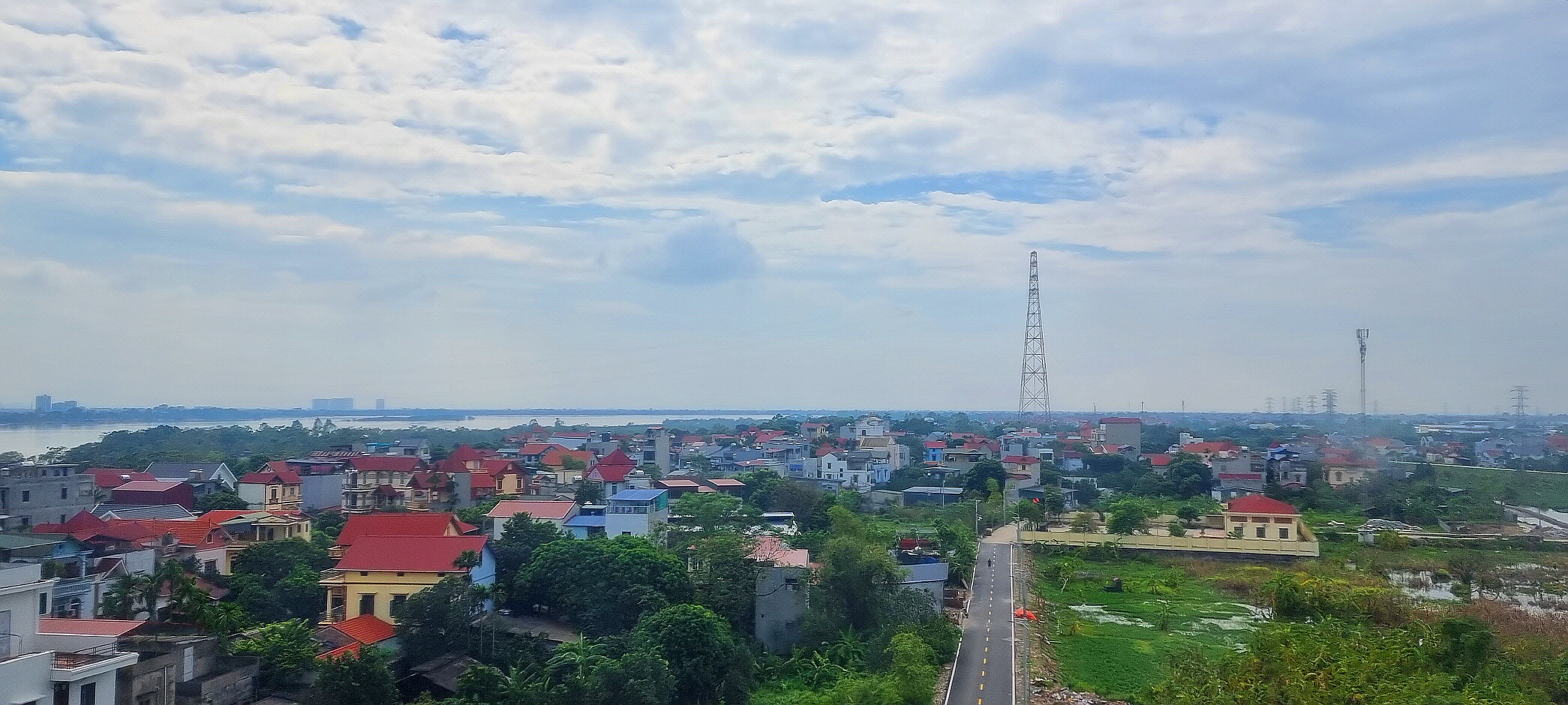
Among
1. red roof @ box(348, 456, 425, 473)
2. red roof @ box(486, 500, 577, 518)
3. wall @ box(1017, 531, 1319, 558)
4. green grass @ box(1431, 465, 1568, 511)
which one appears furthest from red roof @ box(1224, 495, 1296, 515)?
red roof @ box(348, 456, 425, 473)

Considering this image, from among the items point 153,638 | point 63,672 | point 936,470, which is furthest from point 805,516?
point 63,672

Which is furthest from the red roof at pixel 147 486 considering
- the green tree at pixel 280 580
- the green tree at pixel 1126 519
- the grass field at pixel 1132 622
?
the green tree at pixel 1126 519

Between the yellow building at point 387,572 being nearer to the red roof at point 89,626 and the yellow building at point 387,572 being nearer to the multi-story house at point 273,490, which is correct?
the red roof at point 89,626

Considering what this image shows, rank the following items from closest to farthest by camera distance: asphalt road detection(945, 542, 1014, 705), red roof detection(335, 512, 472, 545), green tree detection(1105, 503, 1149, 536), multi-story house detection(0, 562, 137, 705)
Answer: multi-story house detection(0, 562, 137, 705) → asphalt road detection(945, 542, 1014, 705) → red roof detection(335, 512, 472, 545) → green tree detection(1105, 503, 1149, 536)

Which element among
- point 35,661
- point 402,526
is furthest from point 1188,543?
point 35,661

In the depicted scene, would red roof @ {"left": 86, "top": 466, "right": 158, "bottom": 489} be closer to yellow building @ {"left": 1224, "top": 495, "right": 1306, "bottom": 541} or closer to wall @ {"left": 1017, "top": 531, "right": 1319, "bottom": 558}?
wall @ {"left": 1017, "top": 531, "right": 1319, "bottom": 558}

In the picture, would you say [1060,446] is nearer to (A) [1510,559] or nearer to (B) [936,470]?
(B) [936,470]
